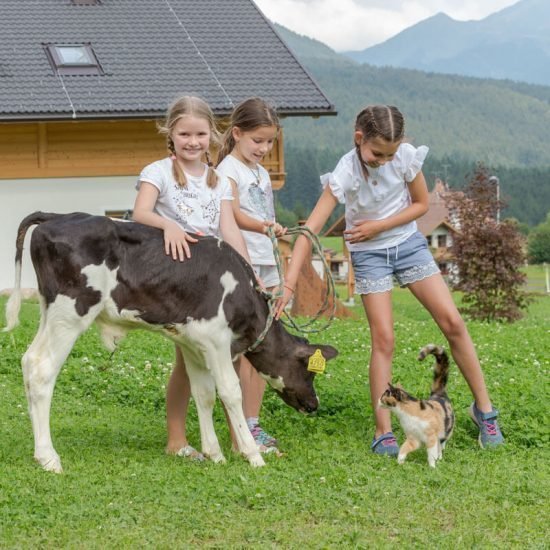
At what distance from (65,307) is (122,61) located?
2159cm

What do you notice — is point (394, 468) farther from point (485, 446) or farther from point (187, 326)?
point (187, 326)

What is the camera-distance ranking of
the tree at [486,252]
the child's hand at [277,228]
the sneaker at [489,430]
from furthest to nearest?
the tree at [486,252] → the sneaker at [489,430] → the child's hand at [277,228]

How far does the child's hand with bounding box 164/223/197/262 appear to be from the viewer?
6.93 m

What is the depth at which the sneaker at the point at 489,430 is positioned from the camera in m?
7.88

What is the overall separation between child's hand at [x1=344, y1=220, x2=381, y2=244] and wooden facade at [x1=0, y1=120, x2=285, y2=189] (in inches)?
739

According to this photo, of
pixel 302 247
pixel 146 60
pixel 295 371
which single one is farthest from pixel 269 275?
pixel 146 60

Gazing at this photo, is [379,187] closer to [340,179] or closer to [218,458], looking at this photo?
[340,179]

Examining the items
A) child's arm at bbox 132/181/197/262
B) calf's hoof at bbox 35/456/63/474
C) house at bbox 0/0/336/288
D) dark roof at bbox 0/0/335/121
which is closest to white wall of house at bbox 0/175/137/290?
house at bbox 0/0/336/288

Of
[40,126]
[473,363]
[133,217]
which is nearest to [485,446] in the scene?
[473,363]

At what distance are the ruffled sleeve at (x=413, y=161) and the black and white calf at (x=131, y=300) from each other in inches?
52.1

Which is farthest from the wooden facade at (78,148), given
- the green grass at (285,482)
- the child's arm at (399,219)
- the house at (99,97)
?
the child's arm at (399,219)

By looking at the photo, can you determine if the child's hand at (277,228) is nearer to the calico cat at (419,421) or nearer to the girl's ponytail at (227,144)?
the girl's ponytail at (227,144)

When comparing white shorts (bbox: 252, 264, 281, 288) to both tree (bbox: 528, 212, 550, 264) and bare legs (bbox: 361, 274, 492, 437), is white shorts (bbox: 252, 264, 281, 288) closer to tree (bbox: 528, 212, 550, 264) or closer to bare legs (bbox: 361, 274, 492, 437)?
bare legs (bbox: 361, 274, 492, 437)

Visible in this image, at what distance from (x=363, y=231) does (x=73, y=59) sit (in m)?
21.1
